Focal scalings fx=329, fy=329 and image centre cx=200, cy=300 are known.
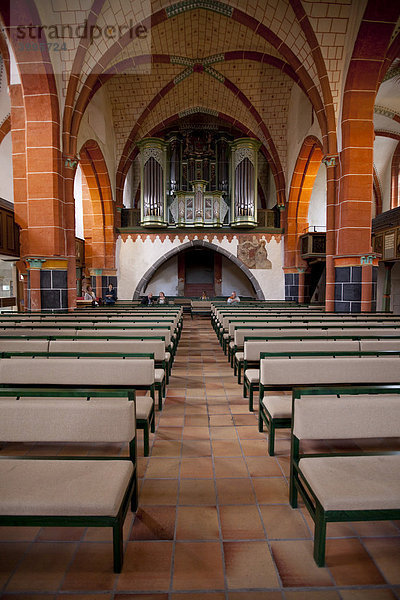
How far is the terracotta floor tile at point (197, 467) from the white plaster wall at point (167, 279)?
1417 centimetres

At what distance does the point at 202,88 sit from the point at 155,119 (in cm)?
214

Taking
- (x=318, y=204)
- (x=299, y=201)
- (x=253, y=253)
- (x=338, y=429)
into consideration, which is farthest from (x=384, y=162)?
(x=338, y=429)

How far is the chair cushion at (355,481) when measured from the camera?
4.31 ft

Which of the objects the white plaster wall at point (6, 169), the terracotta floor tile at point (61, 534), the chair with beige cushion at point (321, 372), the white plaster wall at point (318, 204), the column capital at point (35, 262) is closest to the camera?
the terracotta floor tile at point (61, 534)

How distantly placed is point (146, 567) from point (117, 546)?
8.0 inches

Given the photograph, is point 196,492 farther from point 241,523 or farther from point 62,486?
point 62,486

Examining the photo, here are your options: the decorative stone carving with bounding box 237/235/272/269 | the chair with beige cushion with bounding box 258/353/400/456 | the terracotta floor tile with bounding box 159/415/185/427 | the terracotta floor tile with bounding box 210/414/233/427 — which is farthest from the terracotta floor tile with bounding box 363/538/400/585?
the decorative stone carving with bounding box 237/235/272/269

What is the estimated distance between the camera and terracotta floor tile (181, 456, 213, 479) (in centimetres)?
214

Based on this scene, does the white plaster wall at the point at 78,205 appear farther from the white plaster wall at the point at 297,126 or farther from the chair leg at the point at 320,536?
the chair leg at the point at 320,536

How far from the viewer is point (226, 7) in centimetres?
800

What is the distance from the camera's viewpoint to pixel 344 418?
1630 millimetres

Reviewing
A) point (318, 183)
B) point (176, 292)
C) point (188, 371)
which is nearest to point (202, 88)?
point (318, 183)

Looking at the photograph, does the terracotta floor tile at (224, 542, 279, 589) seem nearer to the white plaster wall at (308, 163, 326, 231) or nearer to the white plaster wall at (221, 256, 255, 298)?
the white plaster wall at (308, 163, 326, 231)

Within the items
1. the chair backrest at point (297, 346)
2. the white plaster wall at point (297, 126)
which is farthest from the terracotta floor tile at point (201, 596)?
the white plaster wall at point (297, 126)
